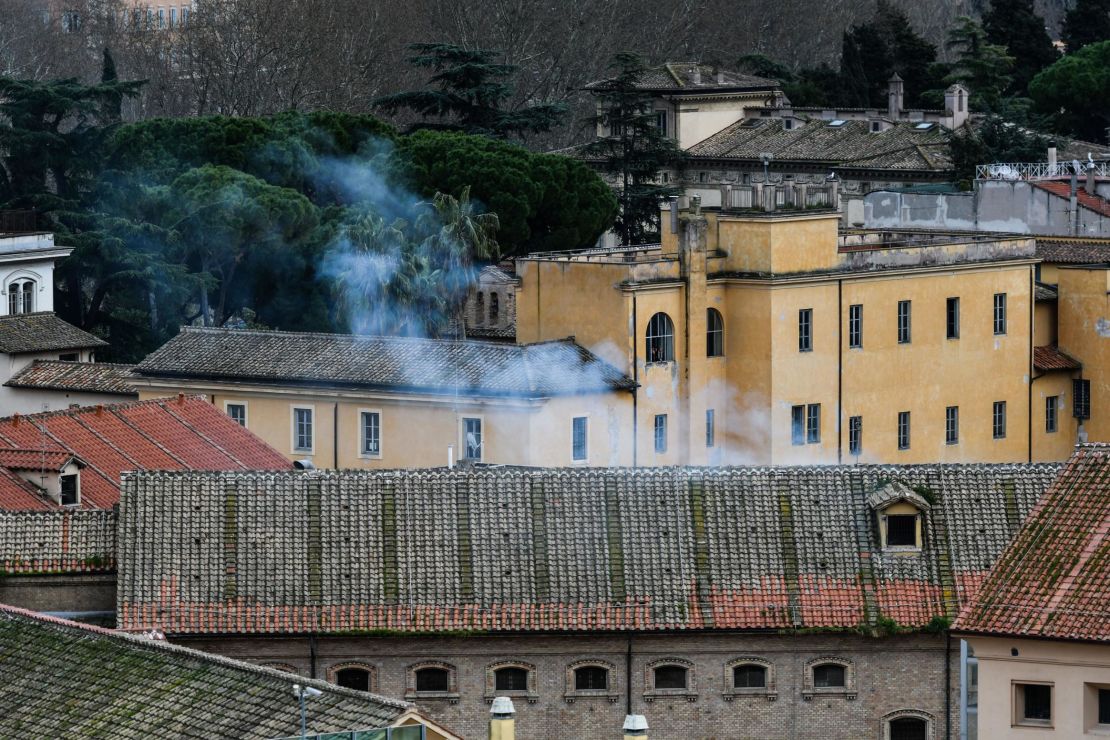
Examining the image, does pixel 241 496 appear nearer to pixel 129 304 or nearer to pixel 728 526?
pixel 728 526

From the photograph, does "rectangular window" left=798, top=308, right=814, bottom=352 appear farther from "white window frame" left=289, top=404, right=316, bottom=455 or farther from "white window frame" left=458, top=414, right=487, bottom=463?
"white window frame" left=289, top=404, right=316, bottom=455

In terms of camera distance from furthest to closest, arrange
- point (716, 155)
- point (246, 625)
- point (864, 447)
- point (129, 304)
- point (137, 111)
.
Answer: point (137, 111) → point (716, 155) → point (129, 304) → point (864, 447) → point (246, 625)

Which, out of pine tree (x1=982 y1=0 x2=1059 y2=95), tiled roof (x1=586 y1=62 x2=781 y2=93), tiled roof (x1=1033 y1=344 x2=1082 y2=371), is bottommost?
tiled roof (x1=1033 y1=344 x2=1082 y2=371)

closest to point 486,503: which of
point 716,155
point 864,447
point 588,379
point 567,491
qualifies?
point 567,491

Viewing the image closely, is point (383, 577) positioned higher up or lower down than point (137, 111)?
lower down

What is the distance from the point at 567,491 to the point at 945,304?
99.6 feet

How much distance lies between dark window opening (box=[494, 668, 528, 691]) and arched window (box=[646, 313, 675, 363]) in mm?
26303

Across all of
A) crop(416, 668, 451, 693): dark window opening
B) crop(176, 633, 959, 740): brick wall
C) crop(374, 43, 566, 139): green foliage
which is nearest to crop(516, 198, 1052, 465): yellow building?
crop(176, 633, 959, 740): brick wall

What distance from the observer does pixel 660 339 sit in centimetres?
7175

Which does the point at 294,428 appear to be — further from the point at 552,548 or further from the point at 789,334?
the point at 552,548

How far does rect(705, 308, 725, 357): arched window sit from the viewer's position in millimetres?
73625

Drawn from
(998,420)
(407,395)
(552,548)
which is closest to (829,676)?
(552,548)

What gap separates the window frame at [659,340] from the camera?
71312mm

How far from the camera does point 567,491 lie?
4741 cm
